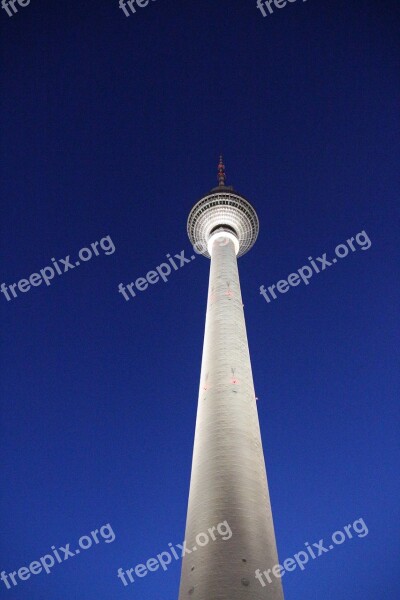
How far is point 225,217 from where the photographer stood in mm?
47312

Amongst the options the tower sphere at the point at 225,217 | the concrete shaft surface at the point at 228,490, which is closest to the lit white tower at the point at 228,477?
the concrete shaft surface at the point at 228,490

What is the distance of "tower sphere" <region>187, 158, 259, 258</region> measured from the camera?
47.3m

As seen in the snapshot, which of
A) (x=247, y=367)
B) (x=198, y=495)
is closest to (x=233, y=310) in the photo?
(x=247, y=367)

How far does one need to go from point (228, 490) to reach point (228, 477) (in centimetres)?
69

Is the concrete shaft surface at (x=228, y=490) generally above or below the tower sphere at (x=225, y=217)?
below

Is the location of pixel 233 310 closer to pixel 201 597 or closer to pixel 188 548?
pixel 188 548

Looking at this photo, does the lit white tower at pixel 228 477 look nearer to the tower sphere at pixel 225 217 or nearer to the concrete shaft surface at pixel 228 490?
the concrete shaft surface at pixel 228 490

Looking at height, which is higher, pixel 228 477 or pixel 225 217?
pixel 225 217

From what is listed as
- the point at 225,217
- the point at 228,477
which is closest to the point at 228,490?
the point at 228,477

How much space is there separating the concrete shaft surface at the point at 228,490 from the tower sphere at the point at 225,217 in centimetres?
1629

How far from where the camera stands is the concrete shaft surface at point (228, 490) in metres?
19.6

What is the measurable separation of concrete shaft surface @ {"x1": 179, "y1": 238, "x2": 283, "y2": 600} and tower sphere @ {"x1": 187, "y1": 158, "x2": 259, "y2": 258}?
16.3m

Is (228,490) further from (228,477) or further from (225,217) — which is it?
(225,217)

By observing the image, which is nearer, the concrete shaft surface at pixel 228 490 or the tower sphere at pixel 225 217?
the concrete shaft surface at pixel 228 490
